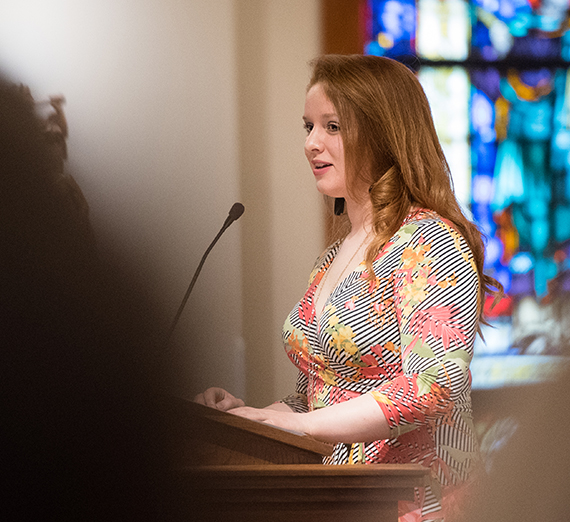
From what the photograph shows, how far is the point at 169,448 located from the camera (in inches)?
7.5

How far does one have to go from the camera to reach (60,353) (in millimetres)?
178

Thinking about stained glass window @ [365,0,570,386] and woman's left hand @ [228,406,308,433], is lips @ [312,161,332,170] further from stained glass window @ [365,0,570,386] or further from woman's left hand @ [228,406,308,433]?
woman's left hand @ [228,406,308,433]

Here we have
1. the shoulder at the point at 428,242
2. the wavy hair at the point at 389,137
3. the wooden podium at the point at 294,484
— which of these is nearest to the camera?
the wooden podium at the point at 294,484

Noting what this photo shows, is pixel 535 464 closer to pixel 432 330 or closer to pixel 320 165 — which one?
pixel 432 330

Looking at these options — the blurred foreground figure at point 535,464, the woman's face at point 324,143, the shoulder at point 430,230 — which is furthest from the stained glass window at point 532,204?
the woman's face at point 324,143

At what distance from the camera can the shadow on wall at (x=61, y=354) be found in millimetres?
168

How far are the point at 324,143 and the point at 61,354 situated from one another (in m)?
0.90

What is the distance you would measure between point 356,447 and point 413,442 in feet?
0.25

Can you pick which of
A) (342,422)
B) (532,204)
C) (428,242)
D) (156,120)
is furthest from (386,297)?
(156,120)

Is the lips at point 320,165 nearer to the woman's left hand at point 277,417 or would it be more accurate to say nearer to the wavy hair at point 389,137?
the wavy hair at point 389,137

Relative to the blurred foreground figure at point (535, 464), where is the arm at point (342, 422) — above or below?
below

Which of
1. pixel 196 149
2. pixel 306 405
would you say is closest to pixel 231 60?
pixel 196 149

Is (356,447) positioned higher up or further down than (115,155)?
further down

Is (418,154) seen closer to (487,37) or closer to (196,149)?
(196,149)
